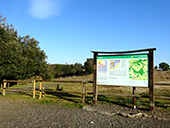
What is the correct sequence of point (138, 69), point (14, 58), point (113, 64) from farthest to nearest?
point (14, 58)
point (113, 64)
point (138, 69)

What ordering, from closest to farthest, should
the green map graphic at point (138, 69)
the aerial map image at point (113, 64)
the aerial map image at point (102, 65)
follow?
the green map graphic at point (138, 69), the aerial map image at point (113, 64), the aerial map image at point (102, 65)

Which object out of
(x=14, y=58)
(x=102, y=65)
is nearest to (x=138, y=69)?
(x=102, y=65)

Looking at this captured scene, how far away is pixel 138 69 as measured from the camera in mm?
7906

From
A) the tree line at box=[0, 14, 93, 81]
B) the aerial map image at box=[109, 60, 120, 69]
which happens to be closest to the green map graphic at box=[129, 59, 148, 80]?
the aerial map image at box=[109, 60, 120, 69]

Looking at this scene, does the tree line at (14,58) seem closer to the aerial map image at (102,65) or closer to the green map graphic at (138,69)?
the aerial map image at (102,65)

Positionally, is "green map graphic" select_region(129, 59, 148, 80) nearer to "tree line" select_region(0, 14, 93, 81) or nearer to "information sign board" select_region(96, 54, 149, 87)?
"information sign board" select_region(96, 54, 149, 87)

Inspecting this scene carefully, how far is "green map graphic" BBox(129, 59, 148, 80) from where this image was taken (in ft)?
25.4

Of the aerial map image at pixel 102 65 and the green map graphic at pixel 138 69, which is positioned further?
the aerial map image at pixel 102 65

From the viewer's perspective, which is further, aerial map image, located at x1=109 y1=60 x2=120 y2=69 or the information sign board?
aerial map image, located at x1=109 y1=60 x2=120 y2=69

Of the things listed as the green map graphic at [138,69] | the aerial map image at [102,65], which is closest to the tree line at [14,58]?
the aerial map image at [102,65]

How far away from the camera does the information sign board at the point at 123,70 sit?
7.79 metres

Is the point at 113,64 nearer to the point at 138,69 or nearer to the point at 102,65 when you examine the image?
the point at 102,65

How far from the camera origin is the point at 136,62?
801cm

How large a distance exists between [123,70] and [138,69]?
2.61ft
